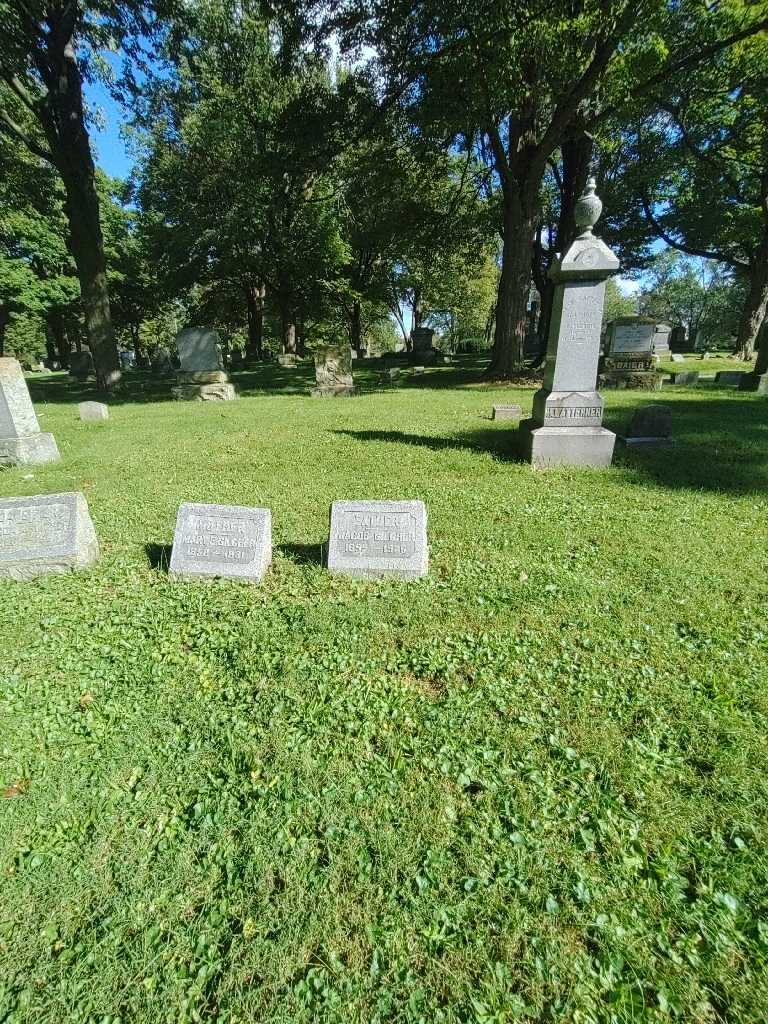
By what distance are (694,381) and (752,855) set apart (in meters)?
15.8

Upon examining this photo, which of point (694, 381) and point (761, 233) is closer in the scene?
point (694, 381)

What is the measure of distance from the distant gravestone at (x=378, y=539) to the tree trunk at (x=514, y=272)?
12.7m

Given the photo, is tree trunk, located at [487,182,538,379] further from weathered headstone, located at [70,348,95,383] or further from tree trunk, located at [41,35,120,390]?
weathered headstone, located at [70,348,95,383]

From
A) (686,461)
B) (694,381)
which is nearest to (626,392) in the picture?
(694,381)

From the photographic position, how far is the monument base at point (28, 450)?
279 inches

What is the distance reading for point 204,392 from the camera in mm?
13891

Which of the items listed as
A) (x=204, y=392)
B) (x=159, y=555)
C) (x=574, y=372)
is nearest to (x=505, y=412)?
(x=574, y=372)

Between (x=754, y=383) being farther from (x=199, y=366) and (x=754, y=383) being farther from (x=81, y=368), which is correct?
(x=81, y=368)

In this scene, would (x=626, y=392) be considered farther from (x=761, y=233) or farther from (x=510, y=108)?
(x=761, y=233)

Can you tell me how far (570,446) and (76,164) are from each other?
16.0 meters

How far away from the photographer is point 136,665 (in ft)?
9.34

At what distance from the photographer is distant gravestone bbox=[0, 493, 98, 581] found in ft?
12.3

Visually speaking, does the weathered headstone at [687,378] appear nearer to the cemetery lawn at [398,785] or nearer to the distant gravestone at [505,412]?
the distant gravestone at [505,412]

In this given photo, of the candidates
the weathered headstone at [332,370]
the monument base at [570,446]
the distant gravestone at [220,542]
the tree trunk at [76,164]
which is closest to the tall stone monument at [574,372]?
the monument base at [570,446]
